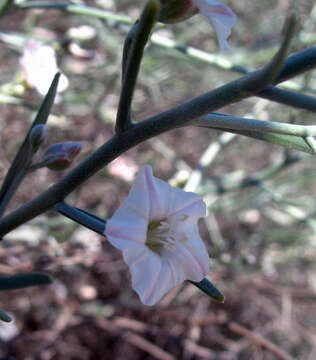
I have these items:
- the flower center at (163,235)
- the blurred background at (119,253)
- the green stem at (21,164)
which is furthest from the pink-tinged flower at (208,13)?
the blurred background at (119,253)

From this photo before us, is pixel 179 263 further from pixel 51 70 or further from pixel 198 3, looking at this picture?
pixel 51 70

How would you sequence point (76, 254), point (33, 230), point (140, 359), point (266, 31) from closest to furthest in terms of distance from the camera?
point (76, 254) → point (33, 230) → point (140, 359) → point (266, 31)

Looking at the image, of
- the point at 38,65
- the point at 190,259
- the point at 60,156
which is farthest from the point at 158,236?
the point at 38,65

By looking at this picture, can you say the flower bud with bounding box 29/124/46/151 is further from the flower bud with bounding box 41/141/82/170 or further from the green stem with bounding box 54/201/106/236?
A: the green stem with bounding box 54/201/106/236

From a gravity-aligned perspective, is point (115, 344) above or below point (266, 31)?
below

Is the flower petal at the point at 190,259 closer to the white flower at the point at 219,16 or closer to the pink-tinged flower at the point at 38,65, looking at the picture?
the white flower at the point at 219,16

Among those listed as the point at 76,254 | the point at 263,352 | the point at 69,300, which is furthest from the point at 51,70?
the point at 263,352
